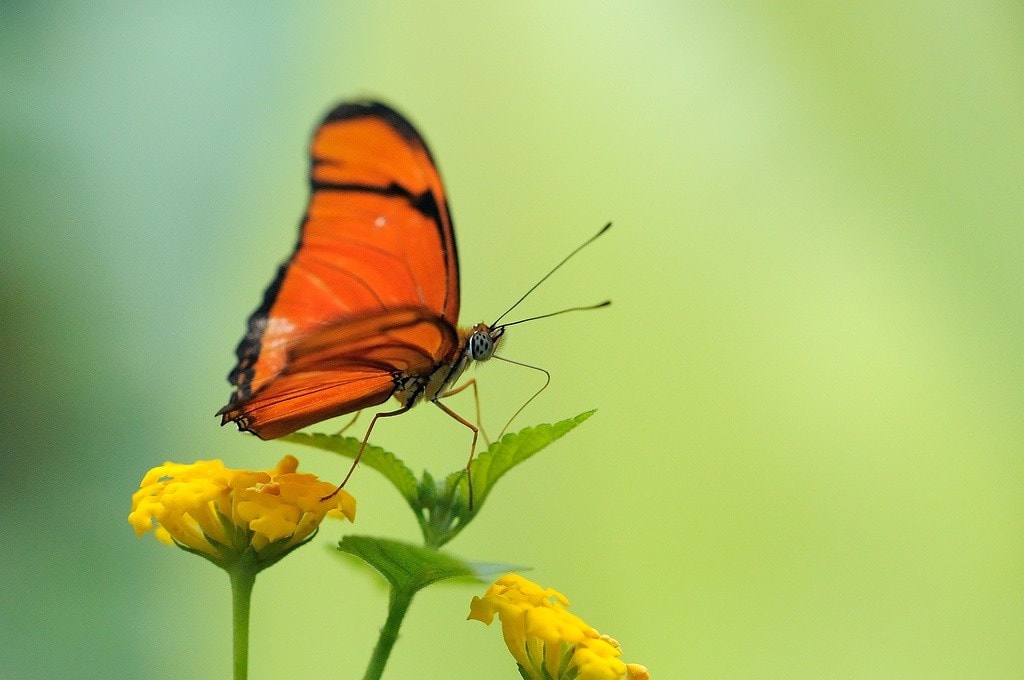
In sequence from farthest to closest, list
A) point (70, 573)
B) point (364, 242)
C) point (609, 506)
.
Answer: point (609, 506) < point (70, 573) < point (364, 242)

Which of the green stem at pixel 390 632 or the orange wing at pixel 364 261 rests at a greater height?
the orange wing at pixel 364 261

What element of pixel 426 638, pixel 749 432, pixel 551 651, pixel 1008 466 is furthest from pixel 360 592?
pixel 1008 466

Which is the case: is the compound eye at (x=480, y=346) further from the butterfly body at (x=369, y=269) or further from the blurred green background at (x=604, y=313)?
the blurred green background at (x=604, y=313)

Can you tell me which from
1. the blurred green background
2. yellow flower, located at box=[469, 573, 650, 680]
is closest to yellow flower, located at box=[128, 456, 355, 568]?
yellow flower, located at box=[469, 573, 650, 680]

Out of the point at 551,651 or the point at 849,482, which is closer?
the point at 551,651

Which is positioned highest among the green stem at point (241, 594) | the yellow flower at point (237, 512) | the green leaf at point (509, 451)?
the green leaf at point (509, 451)

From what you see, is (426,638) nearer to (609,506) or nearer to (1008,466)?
(609,506)

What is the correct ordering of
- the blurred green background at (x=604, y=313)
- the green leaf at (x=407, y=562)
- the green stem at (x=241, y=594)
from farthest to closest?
the blurred green background at (x=604, y=313) < the green stem at (x=241, y=594) < the green leaf at (x=407, y=562)

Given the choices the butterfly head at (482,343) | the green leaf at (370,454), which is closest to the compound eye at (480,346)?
the butterfly head at (482,343)
